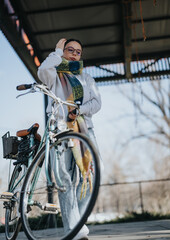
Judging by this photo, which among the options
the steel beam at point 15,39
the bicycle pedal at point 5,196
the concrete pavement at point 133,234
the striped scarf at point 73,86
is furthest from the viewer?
the steel beam at point 15,39

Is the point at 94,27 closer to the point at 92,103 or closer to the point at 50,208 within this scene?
the point at 92,103

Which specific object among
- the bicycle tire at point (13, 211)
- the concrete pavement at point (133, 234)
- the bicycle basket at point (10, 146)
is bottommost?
the concrete pavement at point (133, 234)

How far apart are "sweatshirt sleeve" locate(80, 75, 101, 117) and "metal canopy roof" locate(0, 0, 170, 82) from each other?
8.03 ft

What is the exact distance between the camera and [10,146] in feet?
9.76

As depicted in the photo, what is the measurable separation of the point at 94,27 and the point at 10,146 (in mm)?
3552

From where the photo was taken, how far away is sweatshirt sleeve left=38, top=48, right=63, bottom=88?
243 cm

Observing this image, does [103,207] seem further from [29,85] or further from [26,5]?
[29,85]

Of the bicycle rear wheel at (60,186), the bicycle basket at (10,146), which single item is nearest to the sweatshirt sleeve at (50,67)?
the bicycle rear wheel at (60,186)

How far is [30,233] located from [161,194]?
14967 millimetres

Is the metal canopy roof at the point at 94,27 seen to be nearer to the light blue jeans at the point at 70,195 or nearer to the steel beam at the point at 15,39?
the steel beam at the point at 15,39

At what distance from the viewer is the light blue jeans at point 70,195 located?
7.13 feet

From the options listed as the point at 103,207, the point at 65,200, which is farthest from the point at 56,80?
the point at 103,207

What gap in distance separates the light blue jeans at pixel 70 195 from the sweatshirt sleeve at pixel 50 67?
62 cm

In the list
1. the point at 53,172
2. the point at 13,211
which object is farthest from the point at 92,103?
the point at 13,211
